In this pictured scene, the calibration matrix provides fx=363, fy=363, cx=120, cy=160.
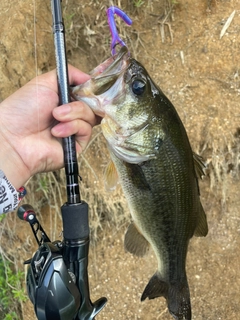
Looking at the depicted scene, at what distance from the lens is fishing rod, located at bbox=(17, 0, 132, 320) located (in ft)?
3.73

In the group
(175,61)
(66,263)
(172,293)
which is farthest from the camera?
(175,61)

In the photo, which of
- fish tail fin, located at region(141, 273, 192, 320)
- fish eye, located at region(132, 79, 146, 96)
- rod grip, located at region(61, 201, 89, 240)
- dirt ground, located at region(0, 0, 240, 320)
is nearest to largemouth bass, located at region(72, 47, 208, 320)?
fish eye, located at region(132, 79, 146, 96)

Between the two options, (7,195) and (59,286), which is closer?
(59,286)

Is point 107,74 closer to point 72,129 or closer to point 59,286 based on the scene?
point 72,129

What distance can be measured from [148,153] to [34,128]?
52 centimetres

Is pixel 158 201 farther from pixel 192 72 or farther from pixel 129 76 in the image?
pixel 192 72

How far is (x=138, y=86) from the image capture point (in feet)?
4.47

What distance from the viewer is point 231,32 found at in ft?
7.67

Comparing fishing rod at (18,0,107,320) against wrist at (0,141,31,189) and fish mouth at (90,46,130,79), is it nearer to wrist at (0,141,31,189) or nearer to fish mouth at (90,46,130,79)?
fish mouth at (90,46,130,79)

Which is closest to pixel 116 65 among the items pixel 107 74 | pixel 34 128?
pixel 107 74

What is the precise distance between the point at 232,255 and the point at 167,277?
3.59 feet

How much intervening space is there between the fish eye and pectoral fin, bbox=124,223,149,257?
24.9 inches

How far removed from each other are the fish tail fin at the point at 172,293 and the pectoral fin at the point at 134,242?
148 millimetres

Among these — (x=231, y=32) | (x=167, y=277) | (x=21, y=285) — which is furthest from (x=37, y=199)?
(x=231, y=32)
